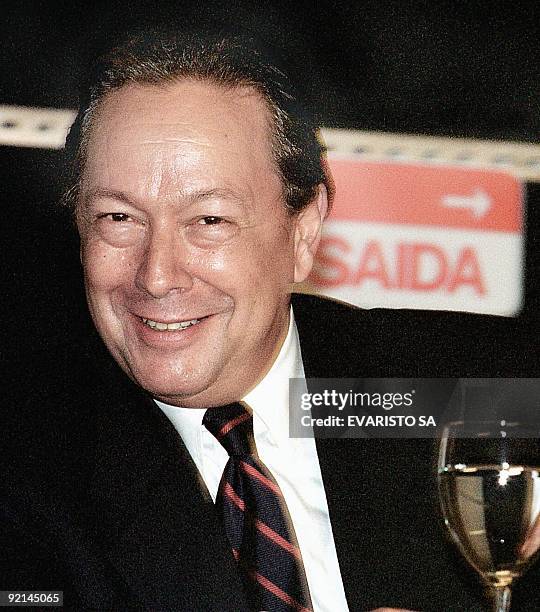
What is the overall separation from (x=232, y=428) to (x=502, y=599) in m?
0.38

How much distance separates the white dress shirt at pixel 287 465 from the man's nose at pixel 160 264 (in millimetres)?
149

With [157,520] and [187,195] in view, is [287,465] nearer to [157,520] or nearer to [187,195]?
[157,520]

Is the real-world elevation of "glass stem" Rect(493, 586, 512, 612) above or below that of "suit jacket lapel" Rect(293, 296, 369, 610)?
below

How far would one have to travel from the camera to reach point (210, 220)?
1013 mm

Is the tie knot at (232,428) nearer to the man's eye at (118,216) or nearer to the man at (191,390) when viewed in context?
the man at (191,390)

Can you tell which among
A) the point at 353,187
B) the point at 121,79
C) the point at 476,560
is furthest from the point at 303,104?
the point at 476,560

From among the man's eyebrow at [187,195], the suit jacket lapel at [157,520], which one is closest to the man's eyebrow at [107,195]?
the man's eyebrow at [187,195]

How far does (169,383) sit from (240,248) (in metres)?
0.18

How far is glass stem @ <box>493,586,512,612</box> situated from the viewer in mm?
695

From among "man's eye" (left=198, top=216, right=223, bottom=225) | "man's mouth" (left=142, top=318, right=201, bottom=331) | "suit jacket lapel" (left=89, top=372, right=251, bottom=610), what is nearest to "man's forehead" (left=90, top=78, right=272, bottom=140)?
"man's eye" (left=198, top=216, right=223, bottom=225)

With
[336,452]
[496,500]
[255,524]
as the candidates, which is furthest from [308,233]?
[496,500]

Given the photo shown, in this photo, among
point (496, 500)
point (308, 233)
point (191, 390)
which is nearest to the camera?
point (496, 500)

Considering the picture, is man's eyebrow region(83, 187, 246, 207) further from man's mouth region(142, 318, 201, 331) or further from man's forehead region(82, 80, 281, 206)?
man's mouth region(142, 318, 201, 331)

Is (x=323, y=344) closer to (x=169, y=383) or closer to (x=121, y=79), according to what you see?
(x=169, y=383)
